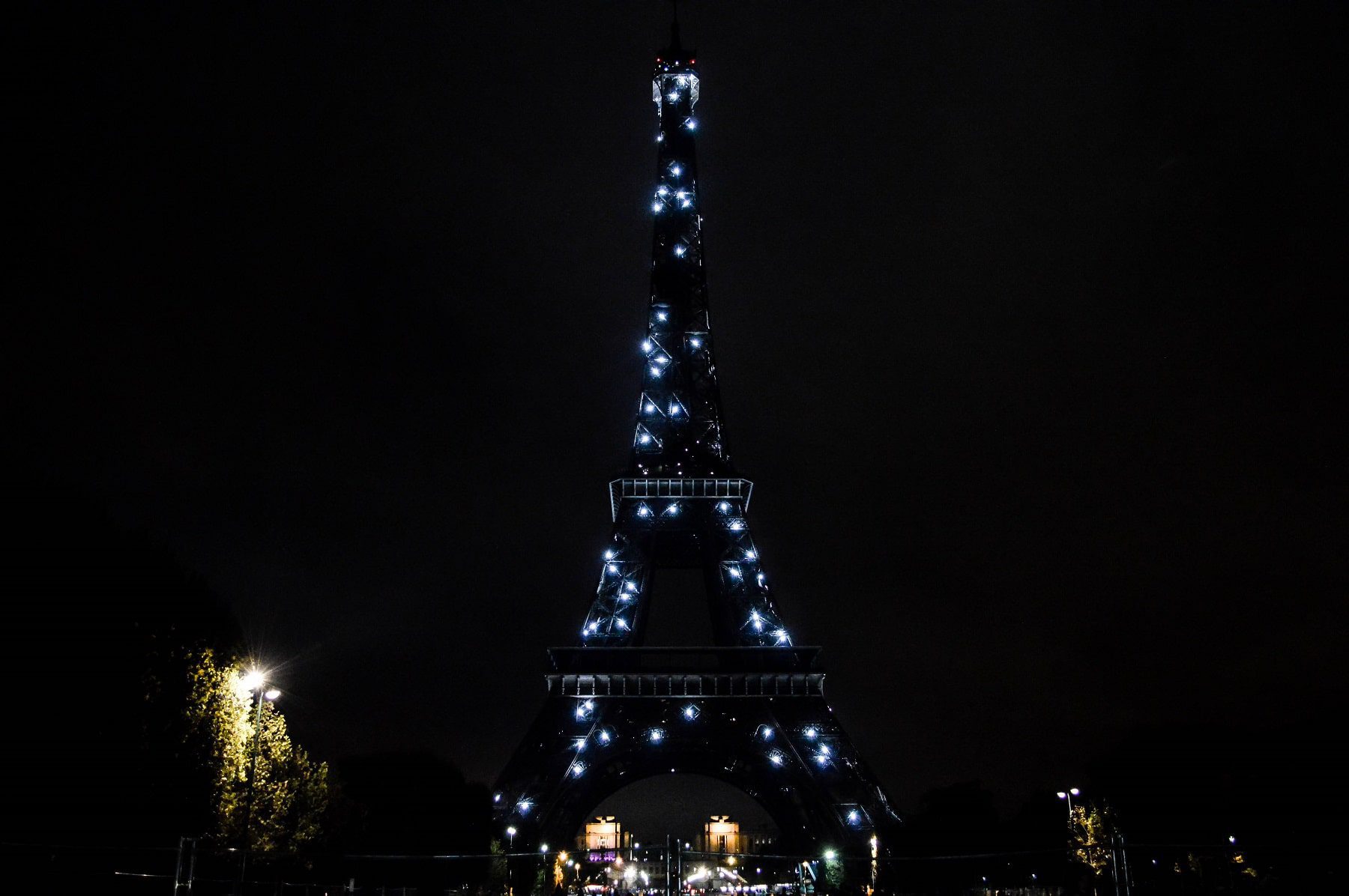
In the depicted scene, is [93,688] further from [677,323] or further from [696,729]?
[677,323]

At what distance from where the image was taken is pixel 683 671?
60375 mm

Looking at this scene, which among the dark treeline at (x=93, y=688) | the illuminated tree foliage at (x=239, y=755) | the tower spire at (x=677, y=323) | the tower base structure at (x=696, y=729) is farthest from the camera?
the tower spire at (x=677, y=323)

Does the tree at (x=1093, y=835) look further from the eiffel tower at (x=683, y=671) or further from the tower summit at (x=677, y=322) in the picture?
the tower summit at (x=677, y=322)

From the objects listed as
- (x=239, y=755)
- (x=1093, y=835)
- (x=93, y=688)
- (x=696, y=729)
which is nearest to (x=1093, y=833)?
(x=1093, y=835)

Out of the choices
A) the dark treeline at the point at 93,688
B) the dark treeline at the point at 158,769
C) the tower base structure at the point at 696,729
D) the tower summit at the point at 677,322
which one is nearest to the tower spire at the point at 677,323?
the tower summit at the point at 677,322

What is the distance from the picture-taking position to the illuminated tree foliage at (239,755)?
111 feet

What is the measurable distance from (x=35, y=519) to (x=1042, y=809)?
86.3 metres

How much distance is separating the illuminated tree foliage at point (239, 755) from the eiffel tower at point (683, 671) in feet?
44.3

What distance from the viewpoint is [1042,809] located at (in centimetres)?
9338

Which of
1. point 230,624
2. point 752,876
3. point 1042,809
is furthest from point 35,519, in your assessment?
point 752,876

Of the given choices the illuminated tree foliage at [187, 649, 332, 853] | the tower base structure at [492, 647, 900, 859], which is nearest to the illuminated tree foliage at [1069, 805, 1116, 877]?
the tower base structure at [492, 647, 900, 859]

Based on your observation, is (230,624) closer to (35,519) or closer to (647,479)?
(35,519)

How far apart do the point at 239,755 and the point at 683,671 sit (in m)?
29.1

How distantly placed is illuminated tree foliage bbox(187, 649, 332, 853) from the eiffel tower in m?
13.5
